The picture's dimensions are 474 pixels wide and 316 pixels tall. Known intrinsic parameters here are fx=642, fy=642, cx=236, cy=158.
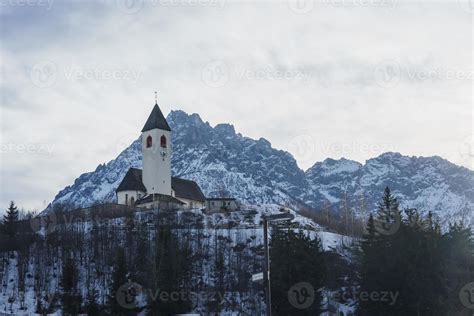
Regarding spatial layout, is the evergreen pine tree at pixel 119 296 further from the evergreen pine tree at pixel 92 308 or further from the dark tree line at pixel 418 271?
the dark tree line at pixel 418 271

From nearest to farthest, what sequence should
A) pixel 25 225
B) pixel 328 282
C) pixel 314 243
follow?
pixel 314 243
pixel 328 282
pixel 25 225

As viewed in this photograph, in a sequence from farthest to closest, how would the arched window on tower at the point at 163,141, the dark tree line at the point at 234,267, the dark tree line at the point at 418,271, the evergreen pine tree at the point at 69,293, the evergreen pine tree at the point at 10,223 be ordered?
the arched window on tower at the point at 163,141
the evergreen pine tree at the point at 10,223
the evergreen pine tree at the point at 69,293
the dark tree line at the point at 234,267
the dark tree line at the point at 418,271

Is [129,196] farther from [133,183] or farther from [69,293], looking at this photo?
[69,293]

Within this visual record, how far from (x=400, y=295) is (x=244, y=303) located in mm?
19125

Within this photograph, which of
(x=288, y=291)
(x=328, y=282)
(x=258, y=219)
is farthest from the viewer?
(x=258, y=219)

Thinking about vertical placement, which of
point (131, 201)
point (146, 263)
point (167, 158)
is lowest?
point (146, 263)

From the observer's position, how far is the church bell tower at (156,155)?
3725 inches

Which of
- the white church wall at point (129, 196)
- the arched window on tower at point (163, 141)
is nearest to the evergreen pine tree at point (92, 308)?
the white church wall at point (129, 196)

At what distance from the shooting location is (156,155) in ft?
316

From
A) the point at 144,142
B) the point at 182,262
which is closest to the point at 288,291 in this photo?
the point at 182,262

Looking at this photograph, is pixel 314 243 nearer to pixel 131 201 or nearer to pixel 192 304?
pixel 192 304

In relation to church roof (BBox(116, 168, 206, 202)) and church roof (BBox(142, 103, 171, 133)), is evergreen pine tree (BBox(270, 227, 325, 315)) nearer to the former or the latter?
church roof (BBox(116, 168, 206, 202))

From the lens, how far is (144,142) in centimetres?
9994

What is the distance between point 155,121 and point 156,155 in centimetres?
550
